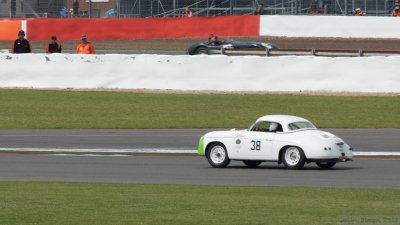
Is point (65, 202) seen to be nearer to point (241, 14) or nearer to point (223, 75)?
point (223, 75)

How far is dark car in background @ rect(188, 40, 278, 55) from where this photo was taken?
44.3m

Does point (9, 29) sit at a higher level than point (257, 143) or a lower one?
higher

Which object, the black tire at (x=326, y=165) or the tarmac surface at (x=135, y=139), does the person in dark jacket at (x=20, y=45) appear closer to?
the tarmac surface at (x=135, y=139)

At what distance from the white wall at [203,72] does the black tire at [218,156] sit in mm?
12970

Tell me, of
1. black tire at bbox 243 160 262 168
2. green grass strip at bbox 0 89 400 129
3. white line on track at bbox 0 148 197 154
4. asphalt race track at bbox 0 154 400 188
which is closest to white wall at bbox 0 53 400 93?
green grass strip at bbox 0 89 400 129

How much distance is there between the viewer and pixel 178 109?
1219 inches

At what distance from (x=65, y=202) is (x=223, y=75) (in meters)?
19.8

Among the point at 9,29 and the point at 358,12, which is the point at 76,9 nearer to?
the point at 9,29

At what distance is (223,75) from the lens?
108 feet

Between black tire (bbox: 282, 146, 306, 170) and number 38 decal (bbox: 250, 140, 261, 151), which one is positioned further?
number 38 decal (bbox: 250, 140, 261, 151)

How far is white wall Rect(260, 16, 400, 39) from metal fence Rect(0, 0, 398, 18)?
20.2 inches

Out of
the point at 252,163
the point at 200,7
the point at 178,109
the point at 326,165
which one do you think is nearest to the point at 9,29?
the point at 200,7

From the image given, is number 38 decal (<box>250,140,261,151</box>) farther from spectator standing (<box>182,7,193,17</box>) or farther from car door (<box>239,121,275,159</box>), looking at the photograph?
spectator standing (<box>182,7,193,17</box>)

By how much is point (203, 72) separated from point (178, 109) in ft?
8.06
